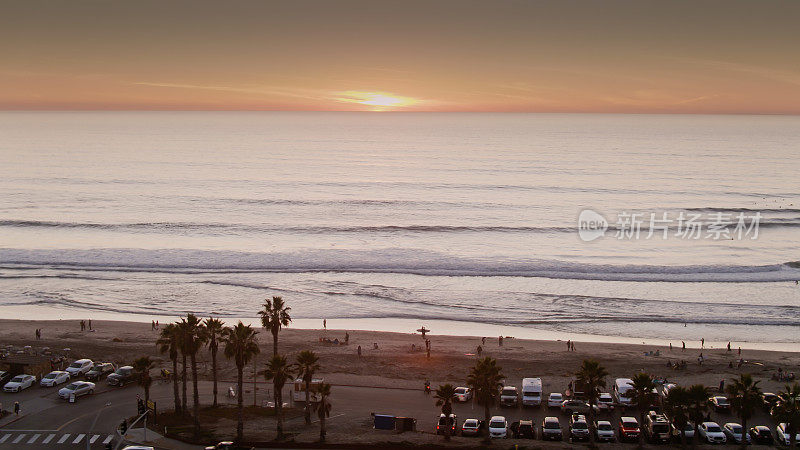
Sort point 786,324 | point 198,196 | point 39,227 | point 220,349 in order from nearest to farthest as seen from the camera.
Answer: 1. point 220,349
2. point 786,324
3. point 39,227
4. point 198,196

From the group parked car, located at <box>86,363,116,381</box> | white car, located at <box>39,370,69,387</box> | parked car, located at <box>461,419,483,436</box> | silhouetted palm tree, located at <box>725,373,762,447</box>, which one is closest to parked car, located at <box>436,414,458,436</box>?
parked car, located at <box>461,419,483,436</box>

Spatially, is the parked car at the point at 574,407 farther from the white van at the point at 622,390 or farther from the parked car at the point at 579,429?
the parked car at the point at 579,429

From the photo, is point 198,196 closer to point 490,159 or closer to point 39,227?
point 39,227

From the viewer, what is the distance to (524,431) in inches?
1409

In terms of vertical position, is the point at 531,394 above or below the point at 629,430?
above

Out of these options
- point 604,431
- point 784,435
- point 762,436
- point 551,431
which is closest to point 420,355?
point 551,431

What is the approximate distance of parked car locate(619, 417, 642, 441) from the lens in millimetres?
35031

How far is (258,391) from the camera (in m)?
43.1

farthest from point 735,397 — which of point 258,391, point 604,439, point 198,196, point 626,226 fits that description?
point 198,196

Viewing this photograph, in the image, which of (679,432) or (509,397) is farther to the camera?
(509,397)

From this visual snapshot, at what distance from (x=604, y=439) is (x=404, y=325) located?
27681mm

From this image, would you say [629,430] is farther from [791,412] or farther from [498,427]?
[791,412]

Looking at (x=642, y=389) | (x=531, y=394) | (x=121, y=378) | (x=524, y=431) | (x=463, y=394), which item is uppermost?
(x=642, y=389)

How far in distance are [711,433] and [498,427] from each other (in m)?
10.1
